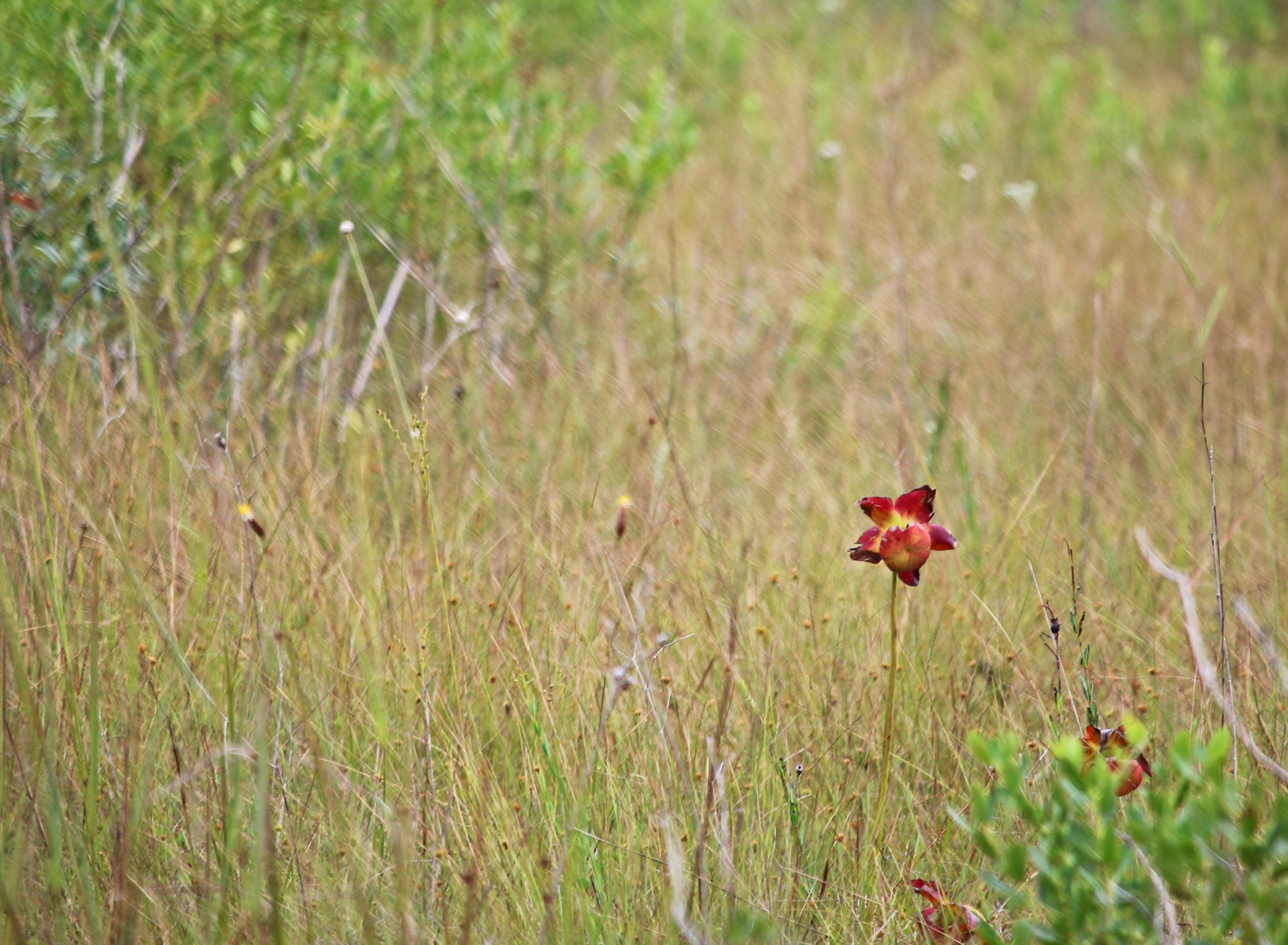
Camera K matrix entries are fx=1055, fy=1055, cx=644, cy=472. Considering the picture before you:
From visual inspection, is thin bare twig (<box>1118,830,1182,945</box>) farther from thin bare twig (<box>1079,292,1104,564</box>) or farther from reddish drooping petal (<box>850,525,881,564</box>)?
thin bare twig (<box>1079,292,1104,564</box>)

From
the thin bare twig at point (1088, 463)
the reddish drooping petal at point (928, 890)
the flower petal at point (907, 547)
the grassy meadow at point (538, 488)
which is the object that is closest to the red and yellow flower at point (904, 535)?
the flower petal at point (907, 547)

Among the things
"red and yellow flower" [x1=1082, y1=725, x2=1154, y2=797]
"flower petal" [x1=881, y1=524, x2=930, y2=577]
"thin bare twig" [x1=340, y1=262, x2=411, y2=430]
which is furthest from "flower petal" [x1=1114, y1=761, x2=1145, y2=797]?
"thin bare twig" [x1=340, y1=262, x2=411, y2=430]

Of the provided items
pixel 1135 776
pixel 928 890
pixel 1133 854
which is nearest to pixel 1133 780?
pixel 1135 776

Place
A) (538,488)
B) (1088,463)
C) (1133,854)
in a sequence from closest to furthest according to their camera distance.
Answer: (1133,854), (1088,463), (538,488)

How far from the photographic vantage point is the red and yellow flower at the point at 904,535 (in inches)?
54.6

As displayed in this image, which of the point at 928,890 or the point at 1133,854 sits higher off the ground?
the point at 1133,854

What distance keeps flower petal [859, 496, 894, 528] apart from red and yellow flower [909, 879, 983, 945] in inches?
17.9

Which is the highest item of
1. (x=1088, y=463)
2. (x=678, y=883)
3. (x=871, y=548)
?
(x=1088, y=463)

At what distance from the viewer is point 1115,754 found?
1.22 metres

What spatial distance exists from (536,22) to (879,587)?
12.5ft

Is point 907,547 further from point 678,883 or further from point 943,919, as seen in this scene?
point 678,883

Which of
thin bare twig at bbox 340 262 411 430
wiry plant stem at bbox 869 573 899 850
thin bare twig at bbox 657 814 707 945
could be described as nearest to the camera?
thin bare twig at bbox 657 814 707 945

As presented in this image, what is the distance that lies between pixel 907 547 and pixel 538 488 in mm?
1190

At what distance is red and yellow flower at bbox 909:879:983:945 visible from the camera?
125cm
